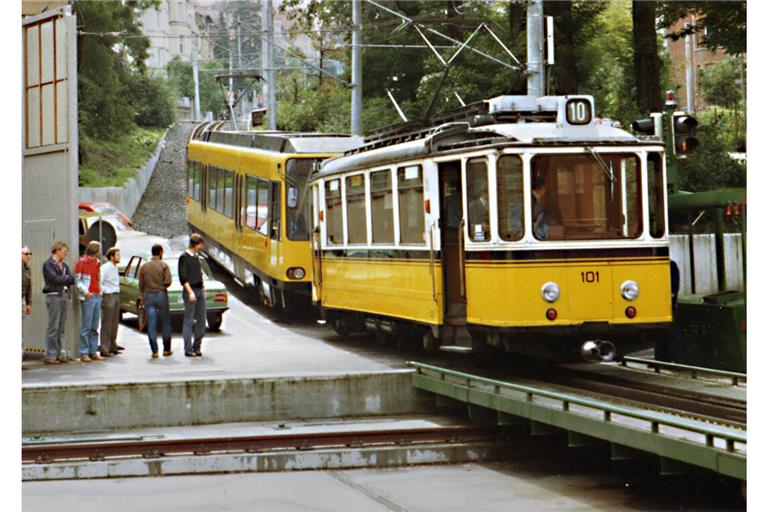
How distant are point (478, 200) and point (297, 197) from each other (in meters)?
8.68

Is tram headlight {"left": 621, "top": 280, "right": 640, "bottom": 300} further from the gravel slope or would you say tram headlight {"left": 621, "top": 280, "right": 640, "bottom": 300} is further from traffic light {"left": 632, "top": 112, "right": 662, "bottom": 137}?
the gravel slope

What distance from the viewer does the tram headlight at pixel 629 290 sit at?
1514 cm

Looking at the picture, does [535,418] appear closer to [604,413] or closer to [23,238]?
[604,413]

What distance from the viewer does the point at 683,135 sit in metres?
17.1

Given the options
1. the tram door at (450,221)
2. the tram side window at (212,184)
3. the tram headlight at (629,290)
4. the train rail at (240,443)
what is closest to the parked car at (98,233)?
the tram side window at (212,184)

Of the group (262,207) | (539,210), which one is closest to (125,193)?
(262,207)

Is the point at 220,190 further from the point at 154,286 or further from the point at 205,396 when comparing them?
the point at 205,396

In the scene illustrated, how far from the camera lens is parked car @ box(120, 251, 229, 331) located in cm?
2416

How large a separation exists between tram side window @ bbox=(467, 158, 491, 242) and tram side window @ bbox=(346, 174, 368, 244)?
355 centimetres

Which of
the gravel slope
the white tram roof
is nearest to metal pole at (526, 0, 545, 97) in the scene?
the white tram roof

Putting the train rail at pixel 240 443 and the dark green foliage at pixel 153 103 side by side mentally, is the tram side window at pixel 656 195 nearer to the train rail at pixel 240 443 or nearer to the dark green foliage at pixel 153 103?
the train rail at pixel 240 443

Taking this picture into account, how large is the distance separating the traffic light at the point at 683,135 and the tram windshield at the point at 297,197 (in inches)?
324

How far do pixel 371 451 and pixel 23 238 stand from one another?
7.81 meters

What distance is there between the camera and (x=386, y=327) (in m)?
19.4
